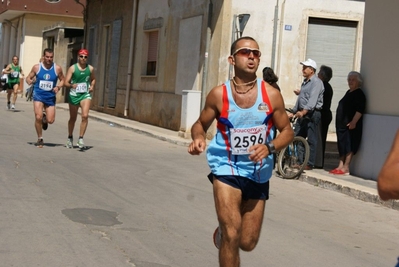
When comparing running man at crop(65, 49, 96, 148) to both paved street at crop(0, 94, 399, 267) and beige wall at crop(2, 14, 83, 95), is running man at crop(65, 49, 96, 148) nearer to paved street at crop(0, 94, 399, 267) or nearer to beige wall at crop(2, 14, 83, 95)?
paved street at crop(0, 94, 399, 267)

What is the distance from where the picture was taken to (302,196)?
1134 cm

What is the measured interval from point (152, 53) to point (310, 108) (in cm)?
1285

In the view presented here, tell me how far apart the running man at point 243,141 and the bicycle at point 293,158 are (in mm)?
7306

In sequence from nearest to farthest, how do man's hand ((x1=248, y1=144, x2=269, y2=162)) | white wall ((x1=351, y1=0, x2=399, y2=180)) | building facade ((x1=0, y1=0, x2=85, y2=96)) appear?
1. man's hand ((x1=248, y1=144, x2=269, y2=162))
2. white wall ((x1=351, y1=0, x2=399, y2=180))
3. building facade ((x1=0, y1=0, x2=85, y2=96))

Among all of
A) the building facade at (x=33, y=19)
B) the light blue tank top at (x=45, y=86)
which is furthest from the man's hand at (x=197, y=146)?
the building facade at (x=33, y=19)

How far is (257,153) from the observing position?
538 cm

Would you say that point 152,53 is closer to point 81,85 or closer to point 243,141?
Result: point 81,85

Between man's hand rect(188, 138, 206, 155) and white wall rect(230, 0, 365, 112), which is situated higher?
white wall rect(230, 0, 365, 112)

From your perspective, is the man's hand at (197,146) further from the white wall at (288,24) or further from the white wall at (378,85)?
the white wall at (288,24)

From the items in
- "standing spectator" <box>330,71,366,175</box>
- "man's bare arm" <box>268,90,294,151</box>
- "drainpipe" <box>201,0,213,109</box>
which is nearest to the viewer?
"man's bare arm" <box>268,90,294,151</box>

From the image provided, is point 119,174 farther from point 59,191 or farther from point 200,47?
point 200,47

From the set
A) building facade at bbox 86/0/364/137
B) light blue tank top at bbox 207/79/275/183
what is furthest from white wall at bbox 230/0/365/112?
light blue tank top at bbox 207/79/275/183

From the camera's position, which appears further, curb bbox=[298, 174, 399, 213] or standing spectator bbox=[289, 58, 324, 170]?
standing spectator bbox=[289, 58, 324, 170]

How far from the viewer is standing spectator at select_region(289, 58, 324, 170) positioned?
44.6 ft
